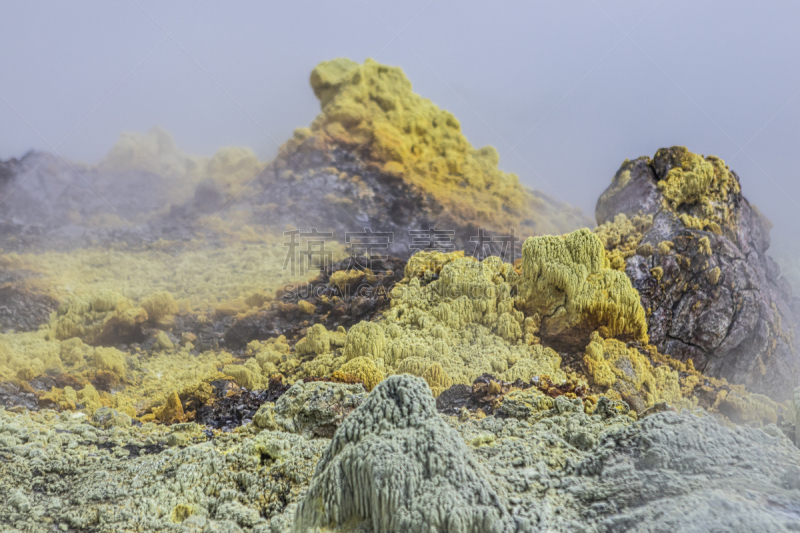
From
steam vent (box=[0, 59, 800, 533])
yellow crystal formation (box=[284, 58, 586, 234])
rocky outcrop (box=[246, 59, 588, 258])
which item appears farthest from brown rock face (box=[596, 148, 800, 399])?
yellow crystal formation (box=[284, 58, 586, 234])

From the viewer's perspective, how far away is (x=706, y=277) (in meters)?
6.64

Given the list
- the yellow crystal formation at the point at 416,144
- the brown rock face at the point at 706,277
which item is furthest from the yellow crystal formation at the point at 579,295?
the yellow crystal formation at the point at 416,144

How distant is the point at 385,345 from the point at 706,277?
4.18 metres

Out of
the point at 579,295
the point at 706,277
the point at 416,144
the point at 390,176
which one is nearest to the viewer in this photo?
the point at 579,295

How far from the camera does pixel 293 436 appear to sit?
14.0 ft

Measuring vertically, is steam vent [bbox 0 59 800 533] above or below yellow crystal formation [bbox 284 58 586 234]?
below

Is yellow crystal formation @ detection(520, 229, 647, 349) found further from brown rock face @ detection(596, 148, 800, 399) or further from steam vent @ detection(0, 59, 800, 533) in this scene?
brown rock face @ detection(596, 148, 800, 399)

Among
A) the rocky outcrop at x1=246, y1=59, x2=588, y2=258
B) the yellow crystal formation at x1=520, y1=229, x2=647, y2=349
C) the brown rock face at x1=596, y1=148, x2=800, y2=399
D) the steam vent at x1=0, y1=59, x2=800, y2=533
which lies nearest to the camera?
the steam vent at x1=0, y1=59, x2=800, y2=533

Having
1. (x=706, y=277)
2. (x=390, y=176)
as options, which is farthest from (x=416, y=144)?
(x=706, y=277)

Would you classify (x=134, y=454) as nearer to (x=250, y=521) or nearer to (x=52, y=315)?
(x=250, y=521)

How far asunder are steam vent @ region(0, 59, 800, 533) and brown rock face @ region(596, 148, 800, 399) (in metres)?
0.03

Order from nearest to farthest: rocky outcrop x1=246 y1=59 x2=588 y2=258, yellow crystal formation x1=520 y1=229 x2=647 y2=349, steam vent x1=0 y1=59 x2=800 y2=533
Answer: steam vent x1=0 y1=59 x2=800 y2=533 < yellow crystal formation x1=520 y1=229 x2=647 y2=349 < rocky outcrop x1=246 y1=59 x2=588 y2=258

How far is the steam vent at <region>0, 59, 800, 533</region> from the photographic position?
2.70 metres

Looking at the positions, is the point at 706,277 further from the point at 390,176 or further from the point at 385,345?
the point at 390,176
